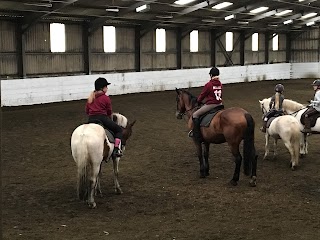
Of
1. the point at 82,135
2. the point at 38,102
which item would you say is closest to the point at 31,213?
the point at 82,135

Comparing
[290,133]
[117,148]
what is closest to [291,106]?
[290,133]

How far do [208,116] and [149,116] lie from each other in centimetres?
853

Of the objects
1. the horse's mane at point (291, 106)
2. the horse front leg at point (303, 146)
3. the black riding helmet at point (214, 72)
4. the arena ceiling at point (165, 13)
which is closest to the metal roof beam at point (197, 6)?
the arena ceiling at point (165, 13)

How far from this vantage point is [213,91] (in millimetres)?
8211

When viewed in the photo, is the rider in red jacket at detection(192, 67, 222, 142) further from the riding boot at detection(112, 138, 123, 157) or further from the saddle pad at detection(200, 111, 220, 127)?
the riding boot at detection(112, 138, 123, 157)

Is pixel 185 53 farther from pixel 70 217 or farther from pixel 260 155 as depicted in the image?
pixel 70 217

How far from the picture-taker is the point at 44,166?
30.7 ft

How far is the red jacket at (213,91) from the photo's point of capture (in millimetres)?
8156

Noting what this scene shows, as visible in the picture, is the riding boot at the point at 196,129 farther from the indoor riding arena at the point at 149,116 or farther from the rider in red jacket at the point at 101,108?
the rider in red jacket at the point at 101,108

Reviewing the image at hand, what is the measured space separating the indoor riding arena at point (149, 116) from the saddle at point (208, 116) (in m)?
1.07

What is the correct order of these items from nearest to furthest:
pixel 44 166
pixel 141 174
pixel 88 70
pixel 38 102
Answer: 1. pixel 141 174
2. pixel 44 166
3. pixel 38 102
4. pixel 88 70

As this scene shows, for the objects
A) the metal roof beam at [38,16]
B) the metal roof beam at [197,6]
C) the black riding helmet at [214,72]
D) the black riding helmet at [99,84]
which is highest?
the metal roof beam at [197,6]

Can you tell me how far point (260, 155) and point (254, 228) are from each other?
16.0ft

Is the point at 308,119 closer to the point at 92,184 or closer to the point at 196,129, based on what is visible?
the point at 196,129
